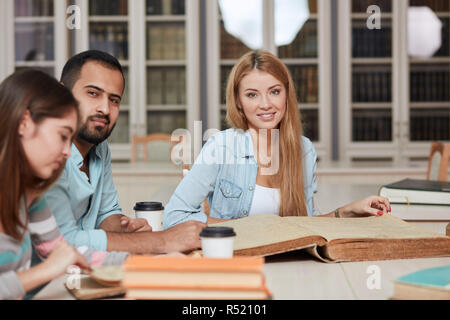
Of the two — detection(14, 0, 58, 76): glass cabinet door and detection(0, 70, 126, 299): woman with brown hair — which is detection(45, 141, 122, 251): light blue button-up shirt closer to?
detection(0, 70, 126, 299): woman with brown hair

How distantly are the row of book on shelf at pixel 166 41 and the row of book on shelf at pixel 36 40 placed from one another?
31.5 inches

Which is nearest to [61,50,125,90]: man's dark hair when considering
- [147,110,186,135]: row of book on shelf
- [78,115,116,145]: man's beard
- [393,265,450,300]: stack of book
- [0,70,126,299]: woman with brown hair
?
[78,115,116,145]: man's beard

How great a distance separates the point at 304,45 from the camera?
438cm

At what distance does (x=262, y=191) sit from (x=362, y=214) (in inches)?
12.7

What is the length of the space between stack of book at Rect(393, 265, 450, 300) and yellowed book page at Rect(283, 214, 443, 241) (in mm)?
253

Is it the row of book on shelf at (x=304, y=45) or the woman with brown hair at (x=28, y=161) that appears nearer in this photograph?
the woman with brown hair at (x=28, y=161)

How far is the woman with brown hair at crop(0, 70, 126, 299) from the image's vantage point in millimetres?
764

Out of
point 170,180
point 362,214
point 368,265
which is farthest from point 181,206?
point 170,180

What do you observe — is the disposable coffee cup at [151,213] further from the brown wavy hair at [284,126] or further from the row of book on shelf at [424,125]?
the row of book on shelf at [424,125]

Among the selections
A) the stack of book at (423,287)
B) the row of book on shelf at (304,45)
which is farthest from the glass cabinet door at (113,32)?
the stack of book at (423,287)

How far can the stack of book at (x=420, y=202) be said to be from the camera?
1.52 meters

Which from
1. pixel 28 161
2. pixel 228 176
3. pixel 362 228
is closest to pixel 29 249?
pixel 28 161

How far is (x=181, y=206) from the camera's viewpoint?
141 centimetres
